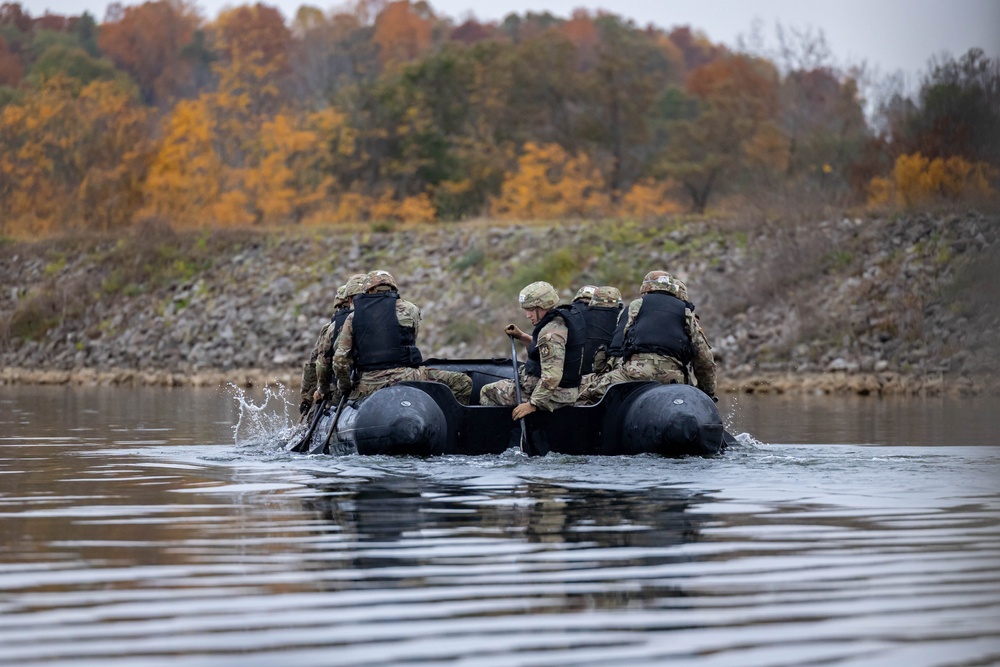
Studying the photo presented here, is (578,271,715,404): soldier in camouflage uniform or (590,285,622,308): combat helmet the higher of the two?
(590,285,622,308): combat helmet

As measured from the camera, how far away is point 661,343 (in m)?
17.4

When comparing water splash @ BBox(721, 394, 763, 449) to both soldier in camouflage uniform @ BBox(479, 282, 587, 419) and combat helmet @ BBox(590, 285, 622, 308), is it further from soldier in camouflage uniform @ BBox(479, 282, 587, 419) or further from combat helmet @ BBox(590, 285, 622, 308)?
combat helmet @ BBox(590, 285, 622, 308)

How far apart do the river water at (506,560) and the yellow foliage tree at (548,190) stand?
3914 cm

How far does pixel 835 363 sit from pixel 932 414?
1153 cm

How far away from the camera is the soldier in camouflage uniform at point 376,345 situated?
1783 cm

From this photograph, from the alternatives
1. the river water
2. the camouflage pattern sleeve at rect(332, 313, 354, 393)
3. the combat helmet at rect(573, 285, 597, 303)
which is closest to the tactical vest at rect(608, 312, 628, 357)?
the combat helmet at rect(573, 285, 597, 303)

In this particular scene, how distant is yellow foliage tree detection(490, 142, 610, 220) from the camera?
56688 mm

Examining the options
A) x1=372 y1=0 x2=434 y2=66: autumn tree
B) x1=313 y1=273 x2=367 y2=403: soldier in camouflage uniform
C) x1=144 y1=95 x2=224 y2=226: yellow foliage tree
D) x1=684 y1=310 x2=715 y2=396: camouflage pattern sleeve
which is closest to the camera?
x1=684 y1=310 x2=715 y2=396: camouflage pattern sleeve

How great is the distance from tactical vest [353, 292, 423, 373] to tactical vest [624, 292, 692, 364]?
7.99 feet

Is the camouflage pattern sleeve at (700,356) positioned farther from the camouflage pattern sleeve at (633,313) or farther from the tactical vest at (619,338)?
the tactical vest at (619,338)

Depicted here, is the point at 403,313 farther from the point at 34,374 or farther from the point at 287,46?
the point at 287,46


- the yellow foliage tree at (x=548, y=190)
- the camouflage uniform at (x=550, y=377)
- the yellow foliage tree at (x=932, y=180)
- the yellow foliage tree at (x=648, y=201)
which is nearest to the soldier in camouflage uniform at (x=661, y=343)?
the camouflage uniform at (x=550, y=377)

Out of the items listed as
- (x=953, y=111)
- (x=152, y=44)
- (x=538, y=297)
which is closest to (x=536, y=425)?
(x=538, y=297)

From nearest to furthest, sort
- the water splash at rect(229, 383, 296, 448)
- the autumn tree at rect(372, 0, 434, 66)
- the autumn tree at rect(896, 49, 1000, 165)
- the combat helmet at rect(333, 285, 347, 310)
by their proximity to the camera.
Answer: the combat helmet at rect(333, 285, 347, 310)
the water splash at rect(229, 383, 296, 448)
the autumn tree at rect(896, 49, 1000, 165)
the autumn tree at rect(372, 0, 434, 66)
